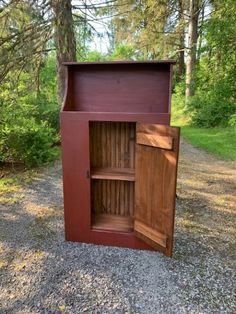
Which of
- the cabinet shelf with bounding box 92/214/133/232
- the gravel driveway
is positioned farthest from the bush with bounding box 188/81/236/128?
the cabinet shelf with bounding box 92/214/133/232

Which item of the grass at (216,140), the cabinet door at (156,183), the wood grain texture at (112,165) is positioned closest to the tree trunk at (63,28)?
the wood grain texture at (112,165)

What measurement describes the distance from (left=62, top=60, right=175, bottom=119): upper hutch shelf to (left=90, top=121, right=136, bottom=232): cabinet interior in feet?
0.66

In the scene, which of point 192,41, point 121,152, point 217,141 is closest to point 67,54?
point 121,152

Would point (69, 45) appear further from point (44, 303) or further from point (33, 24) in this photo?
point (44, 303)

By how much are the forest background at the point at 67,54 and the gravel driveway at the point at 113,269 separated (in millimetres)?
1950

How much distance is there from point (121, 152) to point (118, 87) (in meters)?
0.64

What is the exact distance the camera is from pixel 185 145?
755cm

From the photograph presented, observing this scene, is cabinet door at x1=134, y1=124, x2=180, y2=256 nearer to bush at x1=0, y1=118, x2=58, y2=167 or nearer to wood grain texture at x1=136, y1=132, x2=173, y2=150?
wood grain texture at x1=136, y1=132, x2=173, y2=150

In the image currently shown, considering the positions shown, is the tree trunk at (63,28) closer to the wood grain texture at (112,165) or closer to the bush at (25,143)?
the bush at (25,143)

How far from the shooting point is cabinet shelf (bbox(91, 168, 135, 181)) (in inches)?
100

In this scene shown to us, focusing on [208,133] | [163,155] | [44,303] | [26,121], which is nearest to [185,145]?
[208,133]

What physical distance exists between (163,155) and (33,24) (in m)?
4.30

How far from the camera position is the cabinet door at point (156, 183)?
215 centimetres

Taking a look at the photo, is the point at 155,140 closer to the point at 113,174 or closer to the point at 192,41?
the point at 113,174
